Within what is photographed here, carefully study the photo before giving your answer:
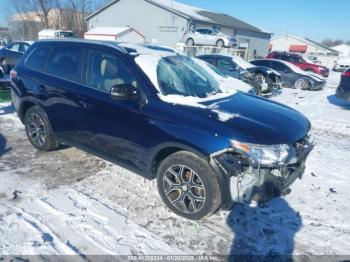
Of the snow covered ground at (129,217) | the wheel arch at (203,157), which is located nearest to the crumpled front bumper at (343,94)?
the snow covered ground at (129,217)

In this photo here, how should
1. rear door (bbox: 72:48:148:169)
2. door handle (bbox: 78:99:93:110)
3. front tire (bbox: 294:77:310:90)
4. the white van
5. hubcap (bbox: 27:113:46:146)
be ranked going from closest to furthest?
rear door (bbox: 72:48:148:169) < door handle (bbox: 78:99:93:110) < hubcap (bbox: 27:113:46:146) < front tire (bbox: 294:77:310:90) < the white van

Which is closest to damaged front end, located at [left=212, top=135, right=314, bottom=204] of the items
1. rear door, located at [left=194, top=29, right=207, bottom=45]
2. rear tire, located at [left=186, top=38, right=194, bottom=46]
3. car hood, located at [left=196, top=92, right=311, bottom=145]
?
car hood, located at [left=196, top=92, right=311, bottom=145]

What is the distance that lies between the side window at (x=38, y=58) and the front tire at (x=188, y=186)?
2.80 meters

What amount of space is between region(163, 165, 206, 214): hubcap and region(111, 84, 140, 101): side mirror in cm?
97

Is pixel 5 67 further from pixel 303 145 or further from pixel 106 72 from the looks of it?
pixel 303 145

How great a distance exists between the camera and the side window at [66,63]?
445 cm

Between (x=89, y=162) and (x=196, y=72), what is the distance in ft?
7.39

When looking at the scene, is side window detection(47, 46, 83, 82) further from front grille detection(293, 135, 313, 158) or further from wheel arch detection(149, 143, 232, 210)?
front grille detection(293, 135, 313, 158)

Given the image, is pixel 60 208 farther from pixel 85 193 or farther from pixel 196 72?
pixel 196 72

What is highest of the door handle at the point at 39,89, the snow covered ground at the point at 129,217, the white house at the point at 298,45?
the white house at the point at 298,45

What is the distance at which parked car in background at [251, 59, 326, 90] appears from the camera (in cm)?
1581

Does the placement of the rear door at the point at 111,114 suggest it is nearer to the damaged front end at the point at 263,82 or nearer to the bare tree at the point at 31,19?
the damaged front end at the point at 263,82

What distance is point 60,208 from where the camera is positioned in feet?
12.2

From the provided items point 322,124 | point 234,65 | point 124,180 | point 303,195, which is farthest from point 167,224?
point 234,65
